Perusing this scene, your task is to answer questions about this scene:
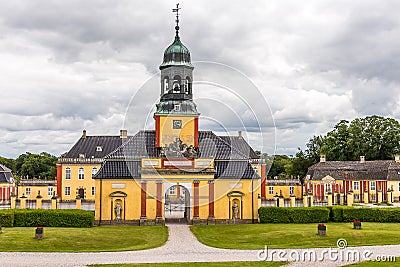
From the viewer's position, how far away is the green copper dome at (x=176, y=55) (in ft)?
129

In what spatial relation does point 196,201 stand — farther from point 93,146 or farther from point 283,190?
point 283,190

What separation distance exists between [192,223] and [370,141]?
4180 cm

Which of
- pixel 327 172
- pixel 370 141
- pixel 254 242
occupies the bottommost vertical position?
pixel 254 242

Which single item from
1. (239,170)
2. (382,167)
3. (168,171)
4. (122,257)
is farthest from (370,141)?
(122,257)

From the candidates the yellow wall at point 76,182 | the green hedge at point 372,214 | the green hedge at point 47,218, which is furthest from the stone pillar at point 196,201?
the yellow wall at point 76,182

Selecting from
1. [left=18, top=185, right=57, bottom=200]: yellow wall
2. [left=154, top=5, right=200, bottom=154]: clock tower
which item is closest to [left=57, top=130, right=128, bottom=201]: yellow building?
[left=18, top=185, right=57, bottom=200]: yellow wall

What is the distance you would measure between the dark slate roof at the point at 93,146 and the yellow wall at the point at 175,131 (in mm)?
22612

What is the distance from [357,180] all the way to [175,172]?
31834 mm

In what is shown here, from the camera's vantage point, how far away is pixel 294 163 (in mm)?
77062

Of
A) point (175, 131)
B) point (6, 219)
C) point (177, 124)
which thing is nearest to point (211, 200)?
point (175, 131)

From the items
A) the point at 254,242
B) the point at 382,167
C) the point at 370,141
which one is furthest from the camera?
the point at 370,141

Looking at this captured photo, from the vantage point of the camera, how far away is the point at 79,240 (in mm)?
27406

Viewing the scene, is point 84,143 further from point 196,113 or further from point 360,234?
point 360,234

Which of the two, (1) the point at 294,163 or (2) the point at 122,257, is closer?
(2) the point at 122,257
